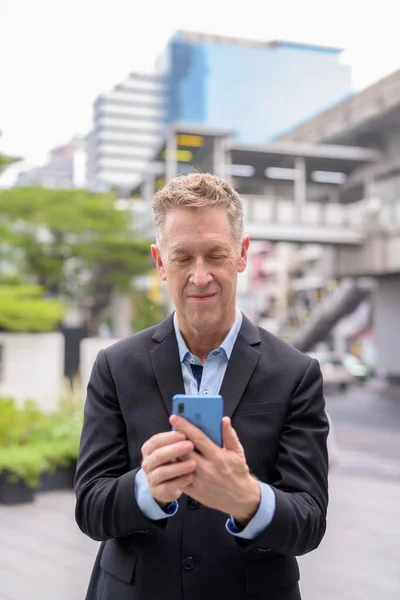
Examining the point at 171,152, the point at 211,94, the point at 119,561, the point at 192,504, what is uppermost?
the point at 211,94

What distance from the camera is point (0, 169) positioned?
13289mm

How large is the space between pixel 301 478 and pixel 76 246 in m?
21.7

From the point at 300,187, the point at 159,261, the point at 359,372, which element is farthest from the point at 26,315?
the point at 359,372

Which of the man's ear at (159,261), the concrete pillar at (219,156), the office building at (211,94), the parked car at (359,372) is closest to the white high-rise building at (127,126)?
the office building at (211,94)

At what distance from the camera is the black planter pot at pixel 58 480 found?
8.09 m

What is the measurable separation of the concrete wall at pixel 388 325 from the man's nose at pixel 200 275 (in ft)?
79.1

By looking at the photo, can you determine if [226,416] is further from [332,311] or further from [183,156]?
[332,311]

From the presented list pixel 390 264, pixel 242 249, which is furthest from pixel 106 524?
pixel 390 264

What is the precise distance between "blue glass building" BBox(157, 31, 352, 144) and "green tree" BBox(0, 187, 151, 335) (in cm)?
7035

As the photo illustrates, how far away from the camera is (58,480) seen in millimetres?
8172

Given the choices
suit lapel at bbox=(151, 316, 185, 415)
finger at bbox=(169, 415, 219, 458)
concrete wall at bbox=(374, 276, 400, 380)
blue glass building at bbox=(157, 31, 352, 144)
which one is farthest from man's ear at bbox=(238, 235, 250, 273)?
blue glass building at bbox=(157, 31, 352, 144)

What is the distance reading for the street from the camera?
5.13 meters

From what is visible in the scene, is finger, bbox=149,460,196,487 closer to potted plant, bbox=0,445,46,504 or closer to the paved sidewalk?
the paved sidewalk

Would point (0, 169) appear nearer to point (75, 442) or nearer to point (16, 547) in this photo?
point (75, 442)
